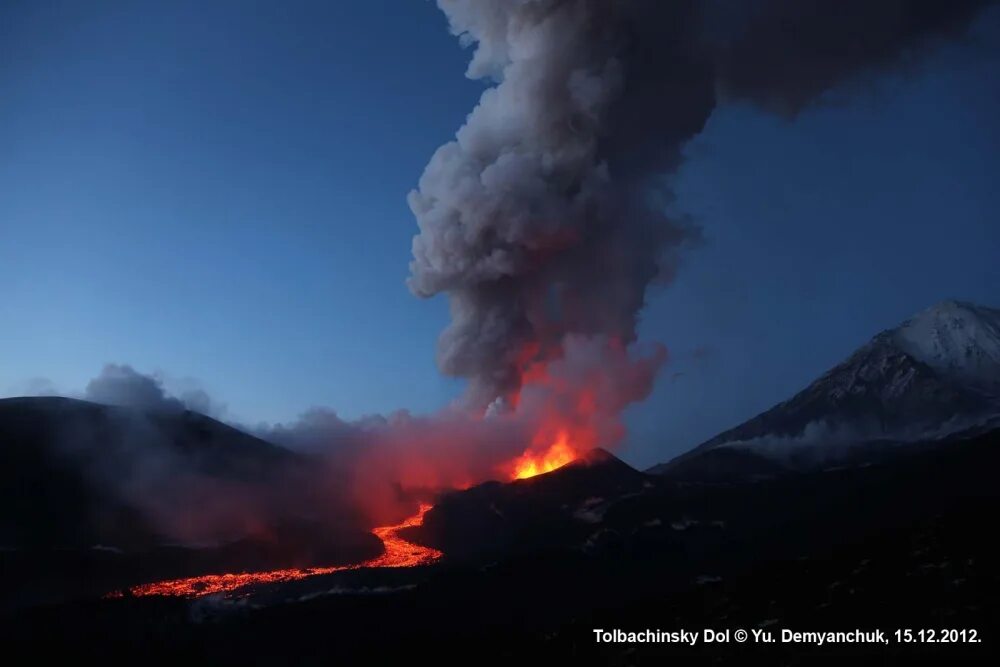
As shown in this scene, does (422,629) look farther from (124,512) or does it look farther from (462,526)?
(124,512)

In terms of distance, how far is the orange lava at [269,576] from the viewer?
173ft

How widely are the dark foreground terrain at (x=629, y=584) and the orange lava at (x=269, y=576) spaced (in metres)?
1.88

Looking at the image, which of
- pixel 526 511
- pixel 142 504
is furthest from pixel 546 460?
pixel 142 504

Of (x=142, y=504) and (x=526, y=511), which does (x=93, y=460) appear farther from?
(x=526, y=511)

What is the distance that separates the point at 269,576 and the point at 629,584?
27528mm

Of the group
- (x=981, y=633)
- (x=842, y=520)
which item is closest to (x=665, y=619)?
(x=981, y=633)

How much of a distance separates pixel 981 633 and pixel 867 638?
3143 mm

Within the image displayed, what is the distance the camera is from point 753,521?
71.0 m

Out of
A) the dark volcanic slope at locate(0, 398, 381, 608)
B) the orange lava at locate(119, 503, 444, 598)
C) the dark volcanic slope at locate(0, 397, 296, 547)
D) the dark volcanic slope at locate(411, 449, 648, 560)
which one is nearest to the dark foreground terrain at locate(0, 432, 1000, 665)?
the dark volcanic slope at locate(411, 449, 648, 560)

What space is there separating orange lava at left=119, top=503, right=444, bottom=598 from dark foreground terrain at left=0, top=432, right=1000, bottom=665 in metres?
1.88

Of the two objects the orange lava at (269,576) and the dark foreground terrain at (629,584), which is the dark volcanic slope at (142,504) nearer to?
the orange lava at (269,576)

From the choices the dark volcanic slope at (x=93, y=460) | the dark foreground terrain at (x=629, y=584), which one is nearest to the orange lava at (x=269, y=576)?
the dark foreground terrain at (x=629, y=584)

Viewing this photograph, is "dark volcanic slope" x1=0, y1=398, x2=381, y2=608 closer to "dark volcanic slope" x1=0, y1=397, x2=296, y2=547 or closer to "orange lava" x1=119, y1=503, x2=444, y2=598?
"dark volcanic slope" x1=0, y1=397, x2=296, y2=547

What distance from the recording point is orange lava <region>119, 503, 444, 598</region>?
52.7 m
